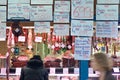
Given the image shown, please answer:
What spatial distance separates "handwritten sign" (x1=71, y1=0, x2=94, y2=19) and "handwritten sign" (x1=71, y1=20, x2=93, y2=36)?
0.35 feet

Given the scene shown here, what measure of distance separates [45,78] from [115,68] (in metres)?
1.38

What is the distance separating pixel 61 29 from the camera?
24.2 feet

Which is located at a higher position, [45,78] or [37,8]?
[37,8]

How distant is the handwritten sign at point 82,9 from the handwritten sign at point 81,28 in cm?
11

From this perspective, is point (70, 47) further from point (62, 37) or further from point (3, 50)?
point (3, 50)

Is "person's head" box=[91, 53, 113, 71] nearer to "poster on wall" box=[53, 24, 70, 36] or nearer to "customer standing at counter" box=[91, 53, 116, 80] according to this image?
"customer standing at counter" box=[91, 53, 116, 80]

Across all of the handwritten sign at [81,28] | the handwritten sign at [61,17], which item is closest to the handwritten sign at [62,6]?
the handwritten sign at [61,17]

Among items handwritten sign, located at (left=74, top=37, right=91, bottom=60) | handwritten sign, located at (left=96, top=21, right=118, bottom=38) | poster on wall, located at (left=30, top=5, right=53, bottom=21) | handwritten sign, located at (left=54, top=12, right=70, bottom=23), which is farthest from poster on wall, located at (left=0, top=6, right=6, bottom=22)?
handwritten sign, located at (left=96, top=21, right=118, bottom=38)

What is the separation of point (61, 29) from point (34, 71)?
0.90m

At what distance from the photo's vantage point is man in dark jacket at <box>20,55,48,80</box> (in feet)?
23.2

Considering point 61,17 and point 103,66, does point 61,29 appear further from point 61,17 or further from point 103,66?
point 103,66

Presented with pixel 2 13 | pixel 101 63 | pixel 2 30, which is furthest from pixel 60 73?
pixel 101 63

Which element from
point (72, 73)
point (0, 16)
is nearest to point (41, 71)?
point (72, 73)

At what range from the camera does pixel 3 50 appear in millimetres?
7746
